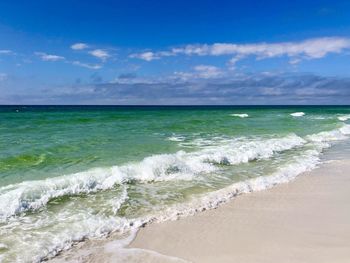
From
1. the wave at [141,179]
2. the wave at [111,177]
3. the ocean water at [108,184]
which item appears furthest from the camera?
the wave at [111,177]

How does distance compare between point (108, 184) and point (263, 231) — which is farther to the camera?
point (108, 184)

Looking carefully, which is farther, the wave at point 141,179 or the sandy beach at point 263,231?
the wave at point 141,179

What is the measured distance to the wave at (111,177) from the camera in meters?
8.42

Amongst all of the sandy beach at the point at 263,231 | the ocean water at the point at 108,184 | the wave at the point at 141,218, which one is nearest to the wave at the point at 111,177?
the ocean water at the point at 108,184

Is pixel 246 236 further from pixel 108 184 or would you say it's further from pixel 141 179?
pixel 141 179

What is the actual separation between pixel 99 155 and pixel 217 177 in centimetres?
556

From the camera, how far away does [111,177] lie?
10.6 m

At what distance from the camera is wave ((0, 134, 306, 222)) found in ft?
27.6

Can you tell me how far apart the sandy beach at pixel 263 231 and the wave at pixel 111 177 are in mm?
2891

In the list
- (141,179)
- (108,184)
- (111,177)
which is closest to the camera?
(108,184)

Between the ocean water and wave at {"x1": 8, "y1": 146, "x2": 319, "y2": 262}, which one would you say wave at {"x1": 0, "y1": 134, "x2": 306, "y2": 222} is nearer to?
the ocean water

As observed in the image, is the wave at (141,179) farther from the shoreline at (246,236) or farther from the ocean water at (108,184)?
the shoreline at (246,236)

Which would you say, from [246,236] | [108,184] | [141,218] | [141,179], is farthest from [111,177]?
[246,236]

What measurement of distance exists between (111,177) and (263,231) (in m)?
5.05
